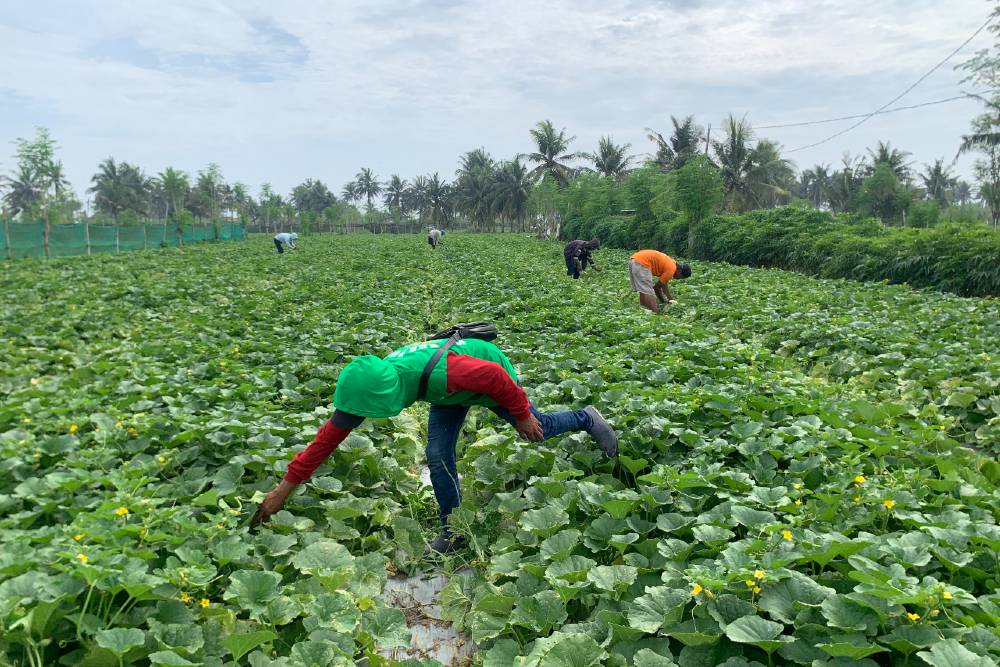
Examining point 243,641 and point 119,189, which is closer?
point 243,641

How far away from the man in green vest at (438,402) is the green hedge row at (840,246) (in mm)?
14837

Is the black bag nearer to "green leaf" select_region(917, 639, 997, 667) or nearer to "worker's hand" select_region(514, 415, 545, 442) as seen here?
"worker's hand" select_region(514, 415, 545, 442)

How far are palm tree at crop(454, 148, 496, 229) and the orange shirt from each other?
67230 mm

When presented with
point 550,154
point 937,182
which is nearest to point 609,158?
point 550,154

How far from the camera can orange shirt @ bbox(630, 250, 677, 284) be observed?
38.4ft

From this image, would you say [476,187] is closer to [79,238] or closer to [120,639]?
[79,238]

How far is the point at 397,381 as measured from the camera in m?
3.46

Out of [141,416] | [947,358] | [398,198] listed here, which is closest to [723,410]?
[947,358]

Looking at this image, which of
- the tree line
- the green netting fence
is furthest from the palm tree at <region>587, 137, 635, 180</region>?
the green netting fence

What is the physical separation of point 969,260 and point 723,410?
13.8 meters

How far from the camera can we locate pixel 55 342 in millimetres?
8320

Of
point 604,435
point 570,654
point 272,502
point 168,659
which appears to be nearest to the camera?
point 168,659

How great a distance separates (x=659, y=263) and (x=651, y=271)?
0.31m

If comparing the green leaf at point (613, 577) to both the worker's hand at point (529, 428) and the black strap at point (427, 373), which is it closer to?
the worker's hand at point (529, 428)
